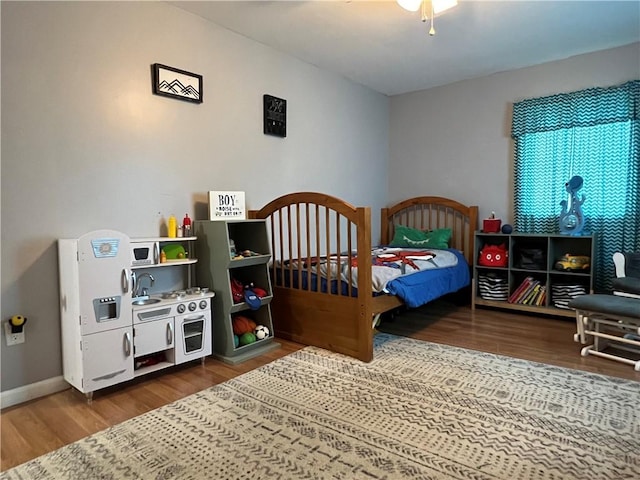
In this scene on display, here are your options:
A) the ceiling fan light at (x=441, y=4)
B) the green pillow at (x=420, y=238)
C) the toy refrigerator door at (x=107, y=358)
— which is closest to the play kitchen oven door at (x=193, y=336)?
the toy refrigerator door at (x=107, y=358)

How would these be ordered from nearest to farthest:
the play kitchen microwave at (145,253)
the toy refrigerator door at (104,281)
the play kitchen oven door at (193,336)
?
1. the toy refrigerator door at (104,281)
2. the play kitchen microwave at (145,253)
3. the play kitchen oven door at (193,336)

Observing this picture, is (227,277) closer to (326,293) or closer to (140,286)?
(140,286)

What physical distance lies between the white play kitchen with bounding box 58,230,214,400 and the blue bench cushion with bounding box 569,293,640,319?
2.60 metres

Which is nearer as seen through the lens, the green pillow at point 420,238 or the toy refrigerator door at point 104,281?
the toy refrigerator door at point 104,281

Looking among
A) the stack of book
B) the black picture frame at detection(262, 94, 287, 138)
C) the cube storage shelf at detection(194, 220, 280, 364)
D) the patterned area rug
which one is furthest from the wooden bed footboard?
the stack of book

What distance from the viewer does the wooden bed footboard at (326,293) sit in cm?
264

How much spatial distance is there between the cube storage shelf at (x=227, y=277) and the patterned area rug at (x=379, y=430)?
0.34 metres

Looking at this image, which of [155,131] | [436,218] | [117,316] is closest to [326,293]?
[117,316]

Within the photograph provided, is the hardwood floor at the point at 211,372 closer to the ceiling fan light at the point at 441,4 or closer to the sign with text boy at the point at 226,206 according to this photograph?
the sign with text boy at the point at 226,206

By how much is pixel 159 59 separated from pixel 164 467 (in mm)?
2468

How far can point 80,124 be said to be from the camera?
7.75 feet

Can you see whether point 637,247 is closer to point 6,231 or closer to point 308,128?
point 308,128

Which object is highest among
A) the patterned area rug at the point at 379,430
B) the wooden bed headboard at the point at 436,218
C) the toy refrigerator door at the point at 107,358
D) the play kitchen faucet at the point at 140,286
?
the wooden bed headboard at the point at 436,218

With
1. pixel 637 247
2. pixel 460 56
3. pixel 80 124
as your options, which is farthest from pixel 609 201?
pixel 80 124
